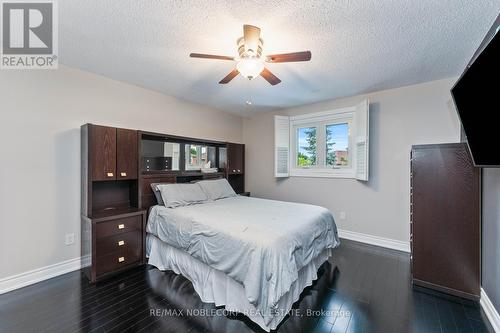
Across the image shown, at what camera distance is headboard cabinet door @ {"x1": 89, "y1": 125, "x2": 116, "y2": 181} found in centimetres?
254

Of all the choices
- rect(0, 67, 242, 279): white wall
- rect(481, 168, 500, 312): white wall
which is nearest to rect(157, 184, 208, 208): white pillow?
rect(0, 67, 242, 279): white wall

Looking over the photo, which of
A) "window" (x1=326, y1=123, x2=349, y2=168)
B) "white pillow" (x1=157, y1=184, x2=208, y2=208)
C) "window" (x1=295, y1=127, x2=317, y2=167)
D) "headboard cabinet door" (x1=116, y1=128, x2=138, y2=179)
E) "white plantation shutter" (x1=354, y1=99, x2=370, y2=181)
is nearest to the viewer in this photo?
"headboard cabinet door" (x1=116, y1=128, x2=138, y2=179)

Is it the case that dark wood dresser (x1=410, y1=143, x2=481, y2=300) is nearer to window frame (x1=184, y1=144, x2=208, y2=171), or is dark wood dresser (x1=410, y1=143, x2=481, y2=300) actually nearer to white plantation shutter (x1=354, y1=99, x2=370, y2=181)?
white plantation shutter (x1=354, y1=99, x2=370, y2=181)

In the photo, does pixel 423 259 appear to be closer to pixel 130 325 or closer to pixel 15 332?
pixel 130 325

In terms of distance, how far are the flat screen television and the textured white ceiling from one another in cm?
41

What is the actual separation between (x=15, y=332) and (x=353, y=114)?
470 cm

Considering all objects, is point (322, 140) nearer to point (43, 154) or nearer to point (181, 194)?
point (181, 194)

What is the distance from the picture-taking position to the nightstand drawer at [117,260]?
2.41 meters

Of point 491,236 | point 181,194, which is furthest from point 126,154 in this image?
point 491,236

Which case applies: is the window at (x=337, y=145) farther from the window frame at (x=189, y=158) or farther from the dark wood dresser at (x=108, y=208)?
the dark wood dresser at (x=108, y=208)

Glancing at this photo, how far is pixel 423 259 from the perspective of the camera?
7.65 ft

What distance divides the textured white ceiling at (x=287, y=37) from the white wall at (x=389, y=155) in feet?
0.99

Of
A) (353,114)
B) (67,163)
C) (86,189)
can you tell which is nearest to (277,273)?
(86,189)

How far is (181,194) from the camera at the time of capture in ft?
10.1
